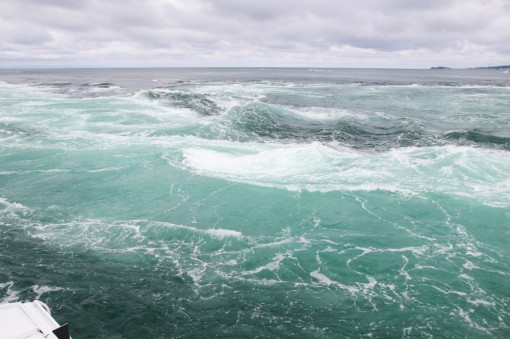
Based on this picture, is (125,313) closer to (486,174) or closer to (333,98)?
(486,174)

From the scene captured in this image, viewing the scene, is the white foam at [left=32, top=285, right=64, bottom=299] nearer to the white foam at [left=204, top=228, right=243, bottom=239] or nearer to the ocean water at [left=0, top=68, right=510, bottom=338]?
the ocean water at [left=0, top=68, right=510, bottom=338]

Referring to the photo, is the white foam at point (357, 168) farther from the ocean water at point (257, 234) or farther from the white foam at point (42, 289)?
the white foam at point (42, 289)

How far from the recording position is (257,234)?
20062 millimetres

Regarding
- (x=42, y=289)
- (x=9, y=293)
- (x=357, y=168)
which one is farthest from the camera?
(x=357, y=168)

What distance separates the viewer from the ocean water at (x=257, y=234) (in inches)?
544

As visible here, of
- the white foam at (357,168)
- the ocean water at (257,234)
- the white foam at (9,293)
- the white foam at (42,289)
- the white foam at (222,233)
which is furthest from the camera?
the white foam at (357,168)

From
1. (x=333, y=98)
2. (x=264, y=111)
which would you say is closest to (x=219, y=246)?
(x=264, y=111)

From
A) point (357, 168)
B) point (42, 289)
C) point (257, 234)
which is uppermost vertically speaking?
point (357, 168)

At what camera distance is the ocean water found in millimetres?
13828

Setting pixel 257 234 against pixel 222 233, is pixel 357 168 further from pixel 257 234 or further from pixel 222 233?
pixel 222 233

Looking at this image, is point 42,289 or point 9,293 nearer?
point 9,293

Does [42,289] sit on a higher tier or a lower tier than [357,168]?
lower

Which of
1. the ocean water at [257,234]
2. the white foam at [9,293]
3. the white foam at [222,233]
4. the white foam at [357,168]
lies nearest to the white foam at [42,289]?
the ocean water at [257,234]

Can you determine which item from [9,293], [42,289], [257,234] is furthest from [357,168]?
[9,293]
